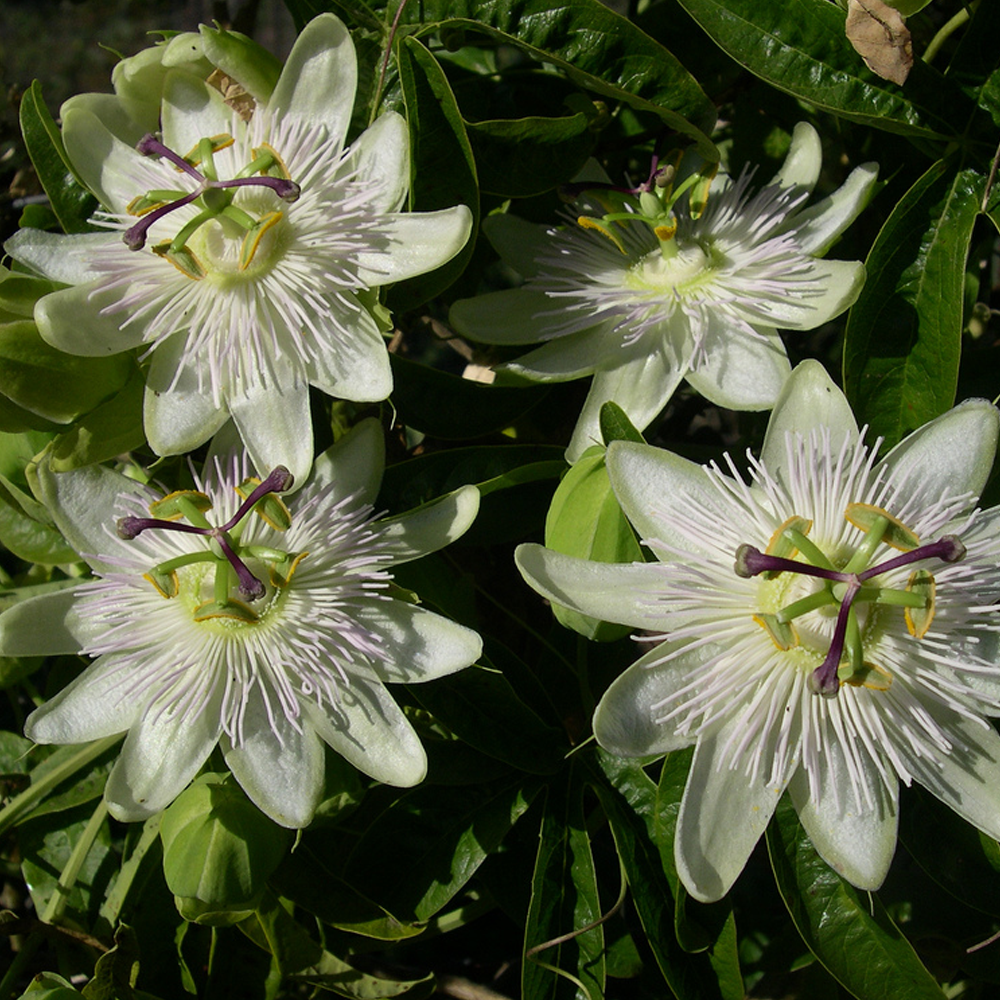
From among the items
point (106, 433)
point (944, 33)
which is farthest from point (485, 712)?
point (944, 33)

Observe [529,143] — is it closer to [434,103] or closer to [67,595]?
[434,103]

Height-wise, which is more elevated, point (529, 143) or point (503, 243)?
point (529, 143)

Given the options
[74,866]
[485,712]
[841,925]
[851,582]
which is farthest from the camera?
[74,866]

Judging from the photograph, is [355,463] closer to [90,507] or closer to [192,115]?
[90,507]

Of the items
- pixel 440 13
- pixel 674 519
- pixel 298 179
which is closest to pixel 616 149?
pixel 440 13

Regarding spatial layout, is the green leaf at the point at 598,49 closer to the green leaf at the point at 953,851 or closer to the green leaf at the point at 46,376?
the green leaf at the point at 46,376

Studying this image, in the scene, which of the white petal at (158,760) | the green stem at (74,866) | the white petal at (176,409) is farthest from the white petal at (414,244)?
the green stem at (74,866)
